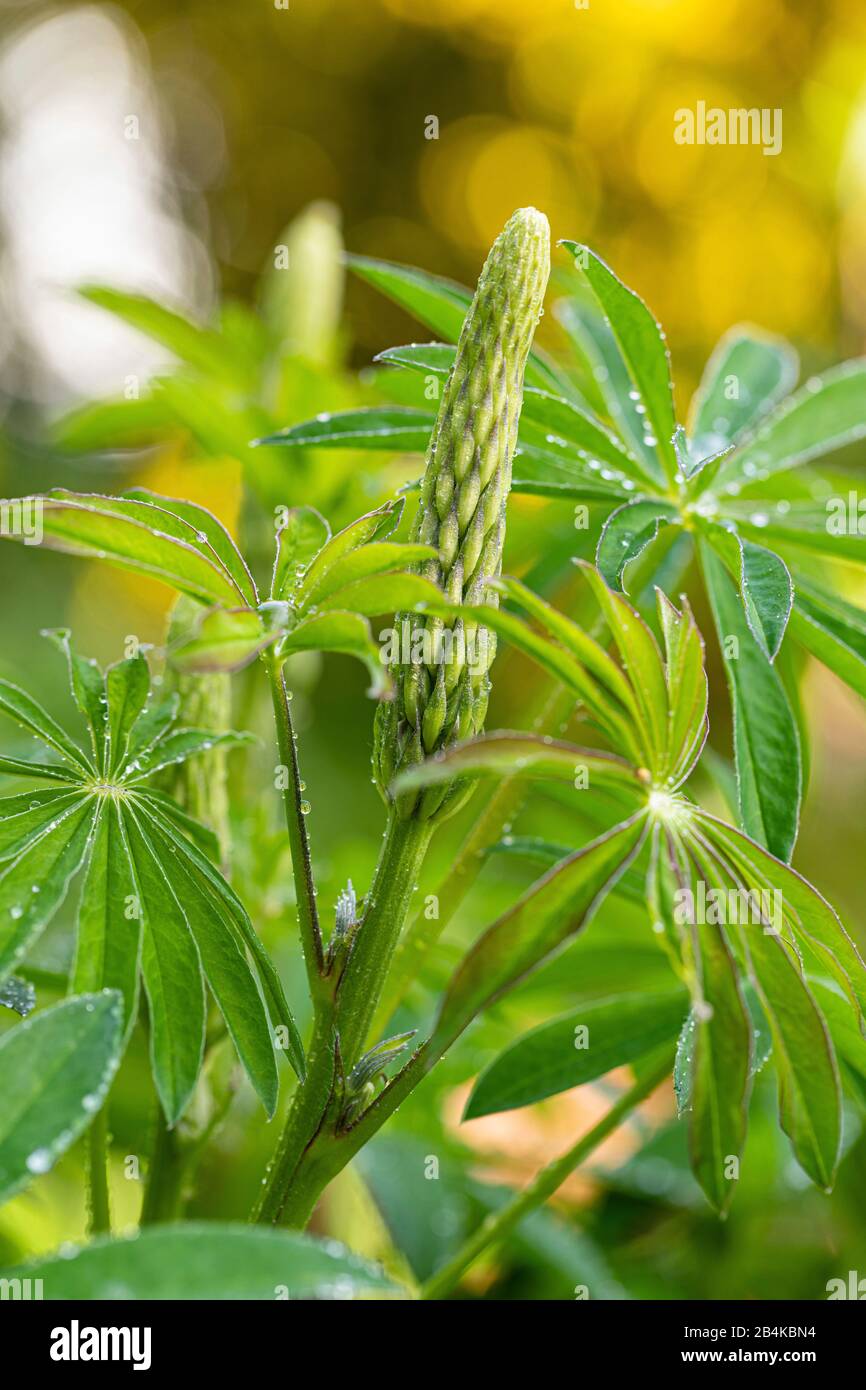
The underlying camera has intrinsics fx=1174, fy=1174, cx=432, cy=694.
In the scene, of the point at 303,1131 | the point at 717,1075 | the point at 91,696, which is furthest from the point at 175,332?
the point at 717,1075

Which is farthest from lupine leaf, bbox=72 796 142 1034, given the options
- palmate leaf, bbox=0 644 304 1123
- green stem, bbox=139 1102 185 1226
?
green stem, bbox=139 1102 185 1226

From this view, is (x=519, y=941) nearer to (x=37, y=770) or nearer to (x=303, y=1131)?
(x=303, y=1131)

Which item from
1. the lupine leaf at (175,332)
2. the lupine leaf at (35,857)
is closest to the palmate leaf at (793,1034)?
the lupine leaf at (35,857)

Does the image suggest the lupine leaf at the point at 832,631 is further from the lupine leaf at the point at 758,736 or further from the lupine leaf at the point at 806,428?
the lupine leaf at the point at 806,428

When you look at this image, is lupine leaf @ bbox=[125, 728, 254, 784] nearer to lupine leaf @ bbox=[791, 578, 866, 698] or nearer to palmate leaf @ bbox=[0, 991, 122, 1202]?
palmate leaf @ bbox=[0, 991, 122, 1202]

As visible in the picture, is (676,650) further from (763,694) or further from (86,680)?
(86,680)

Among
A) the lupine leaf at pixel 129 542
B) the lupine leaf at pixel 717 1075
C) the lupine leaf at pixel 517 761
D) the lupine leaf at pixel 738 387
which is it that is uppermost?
the lupine leaf at pixel 738 387
